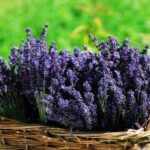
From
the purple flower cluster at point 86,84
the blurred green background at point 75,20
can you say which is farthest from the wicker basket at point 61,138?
the blurred green background at point 75,20

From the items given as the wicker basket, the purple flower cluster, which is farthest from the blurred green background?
the wicker basket

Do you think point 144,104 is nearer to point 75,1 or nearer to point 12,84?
point 12,84

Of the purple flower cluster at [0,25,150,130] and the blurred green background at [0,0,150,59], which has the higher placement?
the blurred green background at [0,0,150,59]

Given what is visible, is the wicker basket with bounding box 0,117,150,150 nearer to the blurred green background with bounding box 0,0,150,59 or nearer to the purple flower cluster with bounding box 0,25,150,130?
the purple flower cluster with bounding box 0,25,150,130

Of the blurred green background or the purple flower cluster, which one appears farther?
the blurred green background

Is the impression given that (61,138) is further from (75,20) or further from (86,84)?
(75,20)

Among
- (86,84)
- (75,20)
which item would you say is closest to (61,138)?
(86,84)
